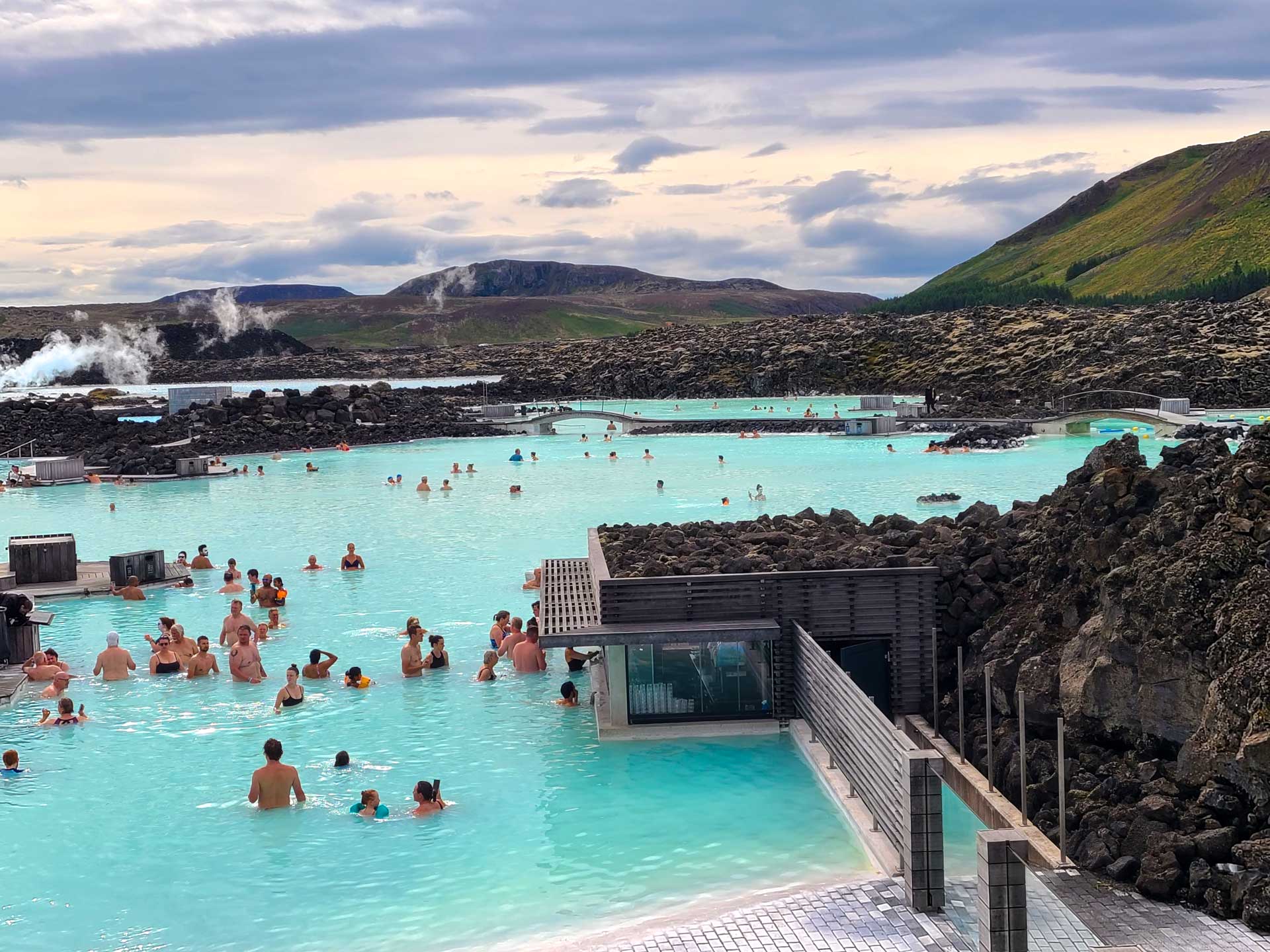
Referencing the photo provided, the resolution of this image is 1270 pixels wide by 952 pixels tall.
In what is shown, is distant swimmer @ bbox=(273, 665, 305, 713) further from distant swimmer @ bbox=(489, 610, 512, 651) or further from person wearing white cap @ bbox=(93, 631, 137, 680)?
distant swimmer @ bbox=(489, 610, 512, 651)

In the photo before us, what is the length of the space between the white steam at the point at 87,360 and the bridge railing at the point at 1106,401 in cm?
10694

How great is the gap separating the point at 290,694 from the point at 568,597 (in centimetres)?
370

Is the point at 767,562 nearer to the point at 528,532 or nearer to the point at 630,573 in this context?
the point at 630,573

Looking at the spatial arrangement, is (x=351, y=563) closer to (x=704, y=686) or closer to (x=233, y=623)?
(x=233, y=623)

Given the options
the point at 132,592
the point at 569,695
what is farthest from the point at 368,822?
the point at 132,592

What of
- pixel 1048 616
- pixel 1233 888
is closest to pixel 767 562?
pixel 1048 616

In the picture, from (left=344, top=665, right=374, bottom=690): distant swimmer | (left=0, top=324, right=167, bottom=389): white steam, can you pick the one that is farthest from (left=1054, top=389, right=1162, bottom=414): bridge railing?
(left=0, top=324, right=167, bottom=389): white steam

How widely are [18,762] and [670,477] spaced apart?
91.0 feet

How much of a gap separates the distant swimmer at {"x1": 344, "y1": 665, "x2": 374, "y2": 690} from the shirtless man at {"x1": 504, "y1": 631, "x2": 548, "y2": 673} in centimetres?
191

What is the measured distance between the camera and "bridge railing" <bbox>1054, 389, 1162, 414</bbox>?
52750 millimetres

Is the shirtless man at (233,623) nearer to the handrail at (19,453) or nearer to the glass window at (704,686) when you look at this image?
the glass window at (704,686)

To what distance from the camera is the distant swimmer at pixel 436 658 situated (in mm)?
16859

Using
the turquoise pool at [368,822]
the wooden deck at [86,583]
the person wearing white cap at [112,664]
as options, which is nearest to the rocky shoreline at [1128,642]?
the turquoise pool at [368,822]

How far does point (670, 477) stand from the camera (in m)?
39.7
